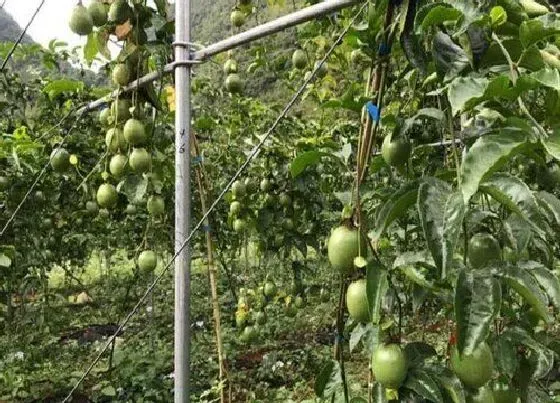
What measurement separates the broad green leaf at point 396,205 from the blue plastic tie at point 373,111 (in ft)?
0.47

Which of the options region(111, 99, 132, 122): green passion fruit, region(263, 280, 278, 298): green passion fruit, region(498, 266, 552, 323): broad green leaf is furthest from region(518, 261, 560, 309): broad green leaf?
region(263, 280, 278, 298): green passion fruit

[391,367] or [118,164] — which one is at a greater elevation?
[118,164]

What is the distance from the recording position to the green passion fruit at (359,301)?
0.95 metres

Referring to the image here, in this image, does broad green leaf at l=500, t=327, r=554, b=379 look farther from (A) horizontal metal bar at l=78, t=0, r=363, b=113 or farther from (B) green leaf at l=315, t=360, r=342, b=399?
(A) horizontal metal bar at l=78, t=0, r=363, b=113

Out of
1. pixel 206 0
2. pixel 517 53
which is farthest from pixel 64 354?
pixel 206 0

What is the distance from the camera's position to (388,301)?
115cm

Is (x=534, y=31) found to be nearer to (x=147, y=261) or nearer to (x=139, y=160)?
(x=139, y=160)

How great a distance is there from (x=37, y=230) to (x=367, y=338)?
359 centimetres

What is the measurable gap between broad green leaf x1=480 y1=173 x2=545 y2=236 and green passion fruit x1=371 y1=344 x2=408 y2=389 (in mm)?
270

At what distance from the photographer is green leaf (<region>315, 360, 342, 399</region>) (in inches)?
41.4

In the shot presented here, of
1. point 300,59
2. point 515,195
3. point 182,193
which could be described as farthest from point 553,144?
point 300,59

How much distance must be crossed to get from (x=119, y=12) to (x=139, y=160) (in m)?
0.40

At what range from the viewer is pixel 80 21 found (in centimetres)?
160

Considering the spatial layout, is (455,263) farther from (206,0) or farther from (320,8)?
(206,0)
